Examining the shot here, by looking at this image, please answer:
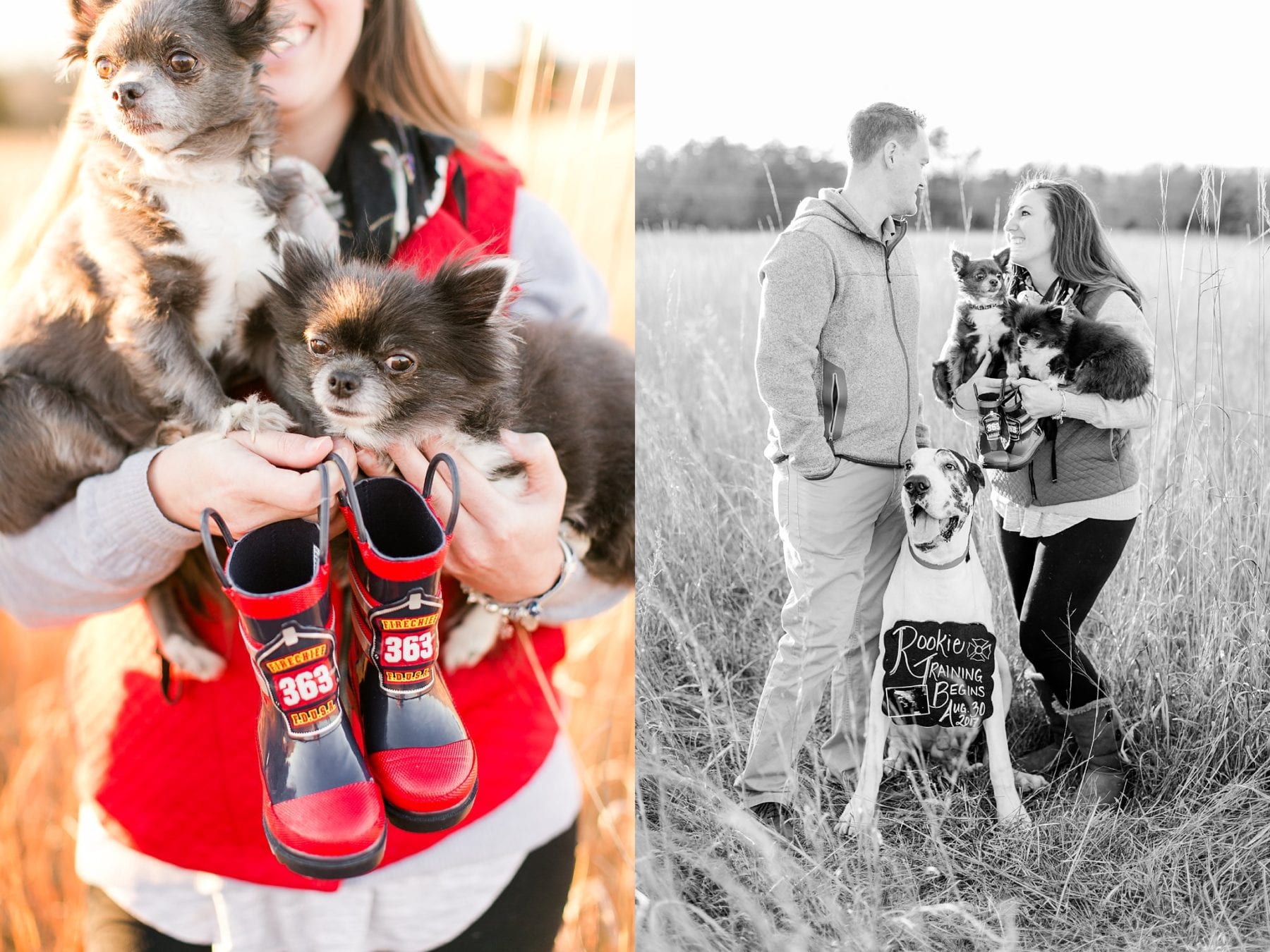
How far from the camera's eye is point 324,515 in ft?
4.37

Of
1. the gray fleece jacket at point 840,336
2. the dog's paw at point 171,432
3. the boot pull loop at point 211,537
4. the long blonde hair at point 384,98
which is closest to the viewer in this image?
the boot pull loop at point 211,537

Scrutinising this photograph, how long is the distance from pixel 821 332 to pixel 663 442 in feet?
1.30

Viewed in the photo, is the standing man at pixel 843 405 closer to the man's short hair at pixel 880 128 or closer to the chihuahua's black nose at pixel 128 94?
the man's short hair at pixel 880 128

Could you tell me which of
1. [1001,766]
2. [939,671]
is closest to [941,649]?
[939,671]

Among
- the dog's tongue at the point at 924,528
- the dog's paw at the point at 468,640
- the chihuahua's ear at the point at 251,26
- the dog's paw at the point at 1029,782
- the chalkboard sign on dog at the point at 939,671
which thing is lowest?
the dog's paw at the point at 1029,782

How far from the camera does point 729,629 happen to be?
6.17ft

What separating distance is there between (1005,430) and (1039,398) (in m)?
0.08

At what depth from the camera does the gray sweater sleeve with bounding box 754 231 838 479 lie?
1646mm

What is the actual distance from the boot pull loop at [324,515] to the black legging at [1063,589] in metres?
1.16

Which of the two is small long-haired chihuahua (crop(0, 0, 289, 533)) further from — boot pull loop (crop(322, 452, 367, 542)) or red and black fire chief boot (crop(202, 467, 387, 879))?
red and black fire chief boot (crop(202, 467, 387, 879))

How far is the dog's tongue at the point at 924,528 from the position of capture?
1682 mm

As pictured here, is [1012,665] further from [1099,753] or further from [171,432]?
[171,432]

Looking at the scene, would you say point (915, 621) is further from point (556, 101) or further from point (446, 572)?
point (556, 101)

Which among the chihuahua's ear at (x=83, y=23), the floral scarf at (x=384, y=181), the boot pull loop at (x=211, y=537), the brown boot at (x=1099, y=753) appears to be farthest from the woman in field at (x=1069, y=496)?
the chihuahua's ear at (x=83, y=23)
